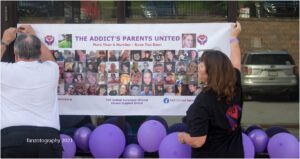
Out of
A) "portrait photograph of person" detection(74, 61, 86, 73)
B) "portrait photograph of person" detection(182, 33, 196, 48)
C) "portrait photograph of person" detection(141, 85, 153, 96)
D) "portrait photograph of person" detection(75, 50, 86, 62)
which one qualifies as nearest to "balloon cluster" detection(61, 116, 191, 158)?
"portrait photograph of person" detection(141, 85, 153, 96)

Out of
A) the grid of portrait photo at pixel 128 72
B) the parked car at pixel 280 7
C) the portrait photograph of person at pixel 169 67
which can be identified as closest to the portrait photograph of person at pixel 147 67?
the grid of portrait photo at pixel 128 72

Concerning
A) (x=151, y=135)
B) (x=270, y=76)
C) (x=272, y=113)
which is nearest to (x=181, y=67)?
(x=151, y=135)

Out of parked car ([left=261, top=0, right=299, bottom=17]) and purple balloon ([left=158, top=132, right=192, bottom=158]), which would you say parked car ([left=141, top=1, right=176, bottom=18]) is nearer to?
purple balloon ([left=158, top=132, right=192, bottom=158])

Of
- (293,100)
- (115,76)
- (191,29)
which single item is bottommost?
(293,100)

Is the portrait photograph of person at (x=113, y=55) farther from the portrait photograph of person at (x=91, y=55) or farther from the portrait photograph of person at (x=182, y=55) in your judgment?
the portrait photograph of person at (x=182, y=55)

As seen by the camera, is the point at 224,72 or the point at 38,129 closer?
the point at 224,72

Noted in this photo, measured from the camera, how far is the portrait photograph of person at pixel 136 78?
528 centimetres

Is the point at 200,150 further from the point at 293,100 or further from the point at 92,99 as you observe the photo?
the point at 293,100

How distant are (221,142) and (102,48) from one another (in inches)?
91.3

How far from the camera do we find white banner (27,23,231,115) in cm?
516

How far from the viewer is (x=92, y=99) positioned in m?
5.29

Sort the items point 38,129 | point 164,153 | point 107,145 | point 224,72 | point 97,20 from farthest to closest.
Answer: point 97,20, point 107,145, point 164,153, point 38,129, point 224,72

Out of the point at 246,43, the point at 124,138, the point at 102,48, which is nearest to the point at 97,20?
the point at 102,48

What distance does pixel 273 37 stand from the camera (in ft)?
48.1
